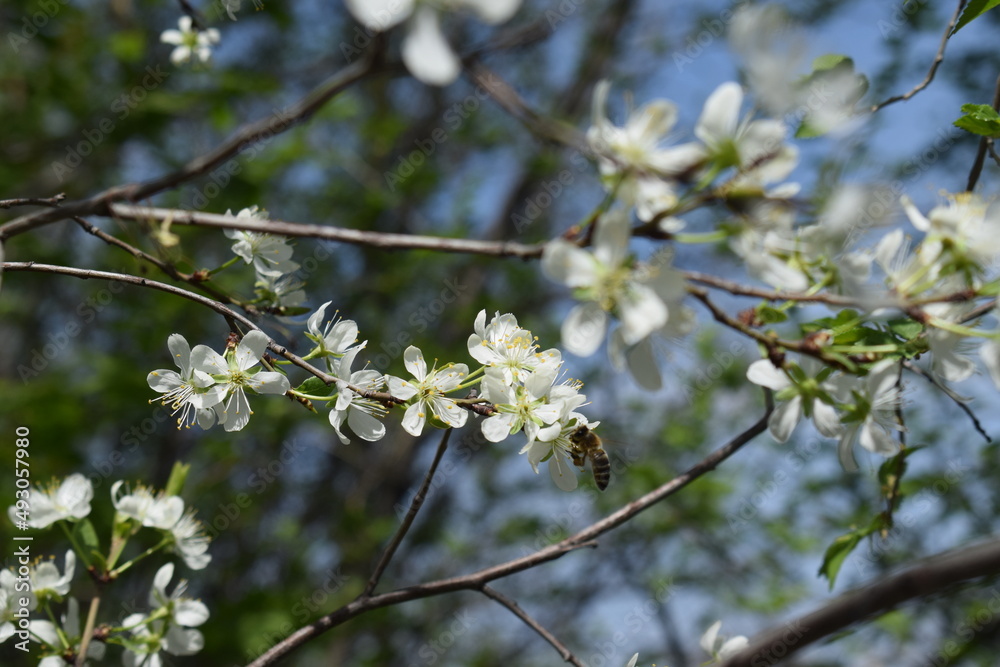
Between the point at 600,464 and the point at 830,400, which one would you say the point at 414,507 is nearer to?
the point at 600,464

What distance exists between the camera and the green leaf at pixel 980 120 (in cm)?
103

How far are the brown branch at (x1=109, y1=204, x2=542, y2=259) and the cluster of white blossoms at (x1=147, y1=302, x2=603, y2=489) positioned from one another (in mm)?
175

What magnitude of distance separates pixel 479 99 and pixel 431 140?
67 cm

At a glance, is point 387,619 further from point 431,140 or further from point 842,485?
point 431,140

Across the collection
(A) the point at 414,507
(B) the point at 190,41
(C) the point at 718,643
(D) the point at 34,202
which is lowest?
(C) the point at 718,643

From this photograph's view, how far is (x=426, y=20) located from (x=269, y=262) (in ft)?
2.78

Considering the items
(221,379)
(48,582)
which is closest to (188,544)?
(48,582)

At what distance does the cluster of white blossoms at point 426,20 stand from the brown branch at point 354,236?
7.9 inches

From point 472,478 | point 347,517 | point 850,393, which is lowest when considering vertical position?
point 850,393

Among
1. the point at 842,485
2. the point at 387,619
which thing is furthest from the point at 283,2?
the point at 842,485

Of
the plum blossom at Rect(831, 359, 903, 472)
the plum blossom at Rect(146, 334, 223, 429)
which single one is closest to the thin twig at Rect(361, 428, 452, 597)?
the plum blossom at Rect(146, 334, 223, 429)

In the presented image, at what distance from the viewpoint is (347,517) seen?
4957mm

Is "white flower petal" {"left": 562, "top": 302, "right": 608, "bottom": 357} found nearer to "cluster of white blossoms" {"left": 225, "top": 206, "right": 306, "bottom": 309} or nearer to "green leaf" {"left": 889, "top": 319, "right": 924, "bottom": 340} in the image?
"green leaf" {"left": 889, "top": 319, "right": 924, "bottom": 340}

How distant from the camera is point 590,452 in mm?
1379
